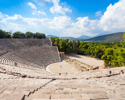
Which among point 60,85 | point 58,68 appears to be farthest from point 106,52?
point 60,85

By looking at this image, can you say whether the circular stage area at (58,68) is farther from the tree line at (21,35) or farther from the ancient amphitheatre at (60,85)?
the tree line at (21,35)

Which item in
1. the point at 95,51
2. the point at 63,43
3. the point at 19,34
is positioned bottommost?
the point at 95,51

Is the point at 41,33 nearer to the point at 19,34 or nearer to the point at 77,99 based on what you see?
the point at 19,34

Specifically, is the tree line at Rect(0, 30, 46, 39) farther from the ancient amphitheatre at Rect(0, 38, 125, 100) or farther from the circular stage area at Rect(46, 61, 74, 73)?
the circular stage area at Rect(46, 61, 74, 73)

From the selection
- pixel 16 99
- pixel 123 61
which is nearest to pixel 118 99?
pixel 16 99

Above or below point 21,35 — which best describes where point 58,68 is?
below

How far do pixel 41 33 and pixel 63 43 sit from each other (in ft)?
80.1

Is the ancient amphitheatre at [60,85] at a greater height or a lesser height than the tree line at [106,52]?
lesser

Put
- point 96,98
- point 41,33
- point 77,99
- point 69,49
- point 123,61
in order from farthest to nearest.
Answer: point 41,33
point 69,49
point 123,61
point 96,98
point 77,99

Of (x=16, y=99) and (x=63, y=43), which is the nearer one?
(x=16, y=99)

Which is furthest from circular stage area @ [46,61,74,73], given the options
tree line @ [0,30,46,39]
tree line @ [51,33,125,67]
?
tree line @ [0,30,46,39]

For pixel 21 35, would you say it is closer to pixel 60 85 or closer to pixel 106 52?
pixel 106 52

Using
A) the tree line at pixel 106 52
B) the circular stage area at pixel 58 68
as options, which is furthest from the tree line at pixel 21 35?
the circular stage area at pixel 58 68

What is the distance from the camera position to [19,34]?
4497 centimetres
